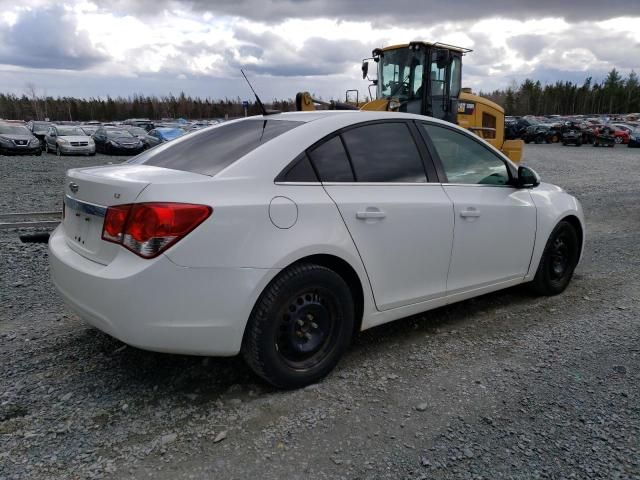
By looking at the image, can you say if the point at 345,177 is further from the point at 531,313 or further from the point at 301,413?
the point at 531,313

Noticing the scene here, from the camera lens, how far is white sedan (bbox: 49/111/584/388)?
2.66 metres

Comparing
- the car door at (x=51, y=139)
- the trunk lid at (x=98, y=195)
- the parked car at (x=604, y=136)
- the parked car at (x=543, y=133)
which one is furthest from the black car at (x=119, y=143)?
the parked car at (x=543, y=133)

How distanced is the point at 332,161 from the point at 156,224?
3.82ft

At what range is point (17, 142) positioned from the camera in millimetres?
22266

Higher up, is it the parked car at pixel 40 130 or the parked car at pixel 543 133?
the parked car at pixel 40 130

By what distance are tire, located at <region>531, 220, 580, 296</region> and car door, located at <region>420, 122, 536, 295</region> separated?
1.11ft

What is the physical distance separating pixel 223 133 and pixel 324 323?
145 cm

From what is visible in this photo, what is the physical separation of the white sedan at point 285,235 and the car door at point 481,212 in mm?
14

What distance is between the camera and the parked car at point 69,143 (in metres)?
23.3

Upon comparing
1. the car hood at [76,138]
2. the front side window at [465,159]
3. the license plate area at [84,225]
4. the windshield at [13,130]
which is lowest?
the car hood at [76,138]

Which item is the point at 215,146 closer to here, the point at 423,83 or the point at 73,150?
the point at 423,83

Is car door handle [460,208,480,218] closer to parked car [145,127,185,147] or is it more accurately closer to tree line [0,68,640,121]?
parked car [145,127,185,147]

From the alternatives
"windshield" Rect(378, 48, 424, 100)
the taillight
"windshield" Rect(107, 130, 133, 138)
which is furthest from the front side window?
"windshield" Rect(107, 130, 133, 138)

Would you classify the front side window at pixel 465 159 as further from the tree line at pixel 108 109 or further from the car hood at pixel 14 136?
the tree line at pixel 108 109
